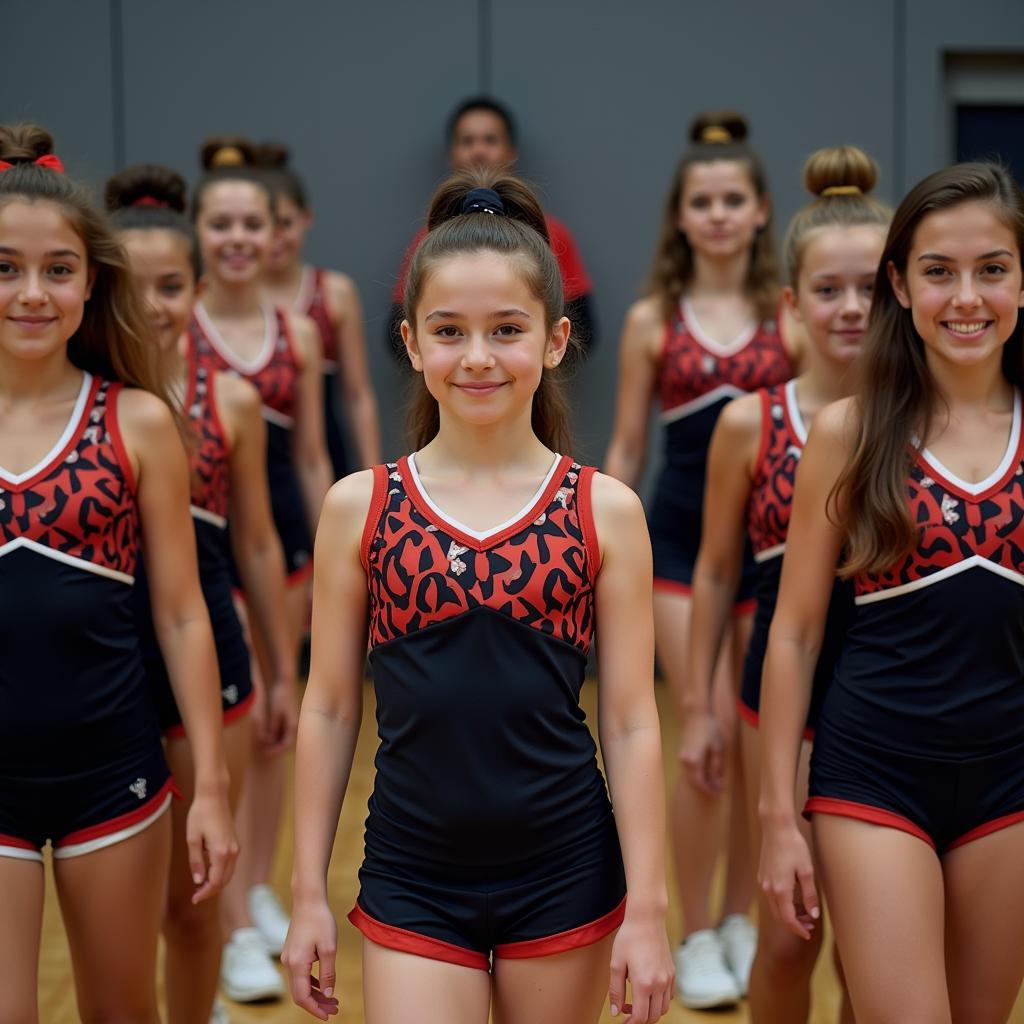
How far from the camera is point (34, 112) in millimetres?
6676

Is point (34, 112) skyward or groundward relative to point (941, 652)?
skyward

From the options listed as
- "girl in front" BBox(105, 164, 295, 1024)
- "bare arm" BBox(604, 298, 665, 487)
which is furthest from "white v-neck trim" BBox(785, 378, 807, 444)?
"girl in front" BBox(105, 164, 295, 1024)

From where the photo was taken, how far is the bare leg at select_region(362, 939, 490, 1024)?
2.12m

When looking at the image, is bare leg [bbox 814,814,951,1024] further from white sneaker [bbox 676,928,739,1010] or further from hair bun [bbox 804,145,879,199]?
hair bun [bbox 804,145,879,199]

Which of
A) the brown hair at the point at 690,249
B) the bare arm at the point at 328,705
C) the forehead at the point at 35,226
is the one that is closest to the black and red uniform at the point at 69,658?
the forehead at the point at 35,226

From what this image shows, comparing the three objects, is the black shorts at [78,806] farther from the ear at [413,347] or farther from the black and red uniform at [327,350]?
the black and red uniform at [327,350]

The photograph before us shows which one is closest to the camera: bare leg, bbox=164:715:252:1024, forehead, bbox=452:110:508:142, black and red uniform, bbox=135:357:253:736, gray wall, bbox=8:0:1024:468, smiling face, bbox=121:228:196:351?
bare leg, bbox=164:715:252:1024

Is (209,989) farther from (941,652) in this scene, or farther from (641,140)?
(641,140)

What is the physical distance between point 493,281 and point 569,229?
461 centimetres

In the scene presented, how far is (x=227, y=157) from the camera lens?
509 centimetres

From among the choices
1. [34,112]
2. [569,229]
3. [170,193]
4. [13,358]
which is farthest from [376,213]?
[13,358]

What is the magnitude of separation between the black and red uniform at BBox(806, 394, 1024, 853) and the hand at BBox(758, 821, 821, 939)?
0.45 ft

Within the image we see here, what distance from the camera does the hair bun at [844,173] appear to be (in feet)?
11.8

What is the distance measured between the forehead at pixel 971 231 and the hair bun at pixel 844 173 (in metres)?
1.01
